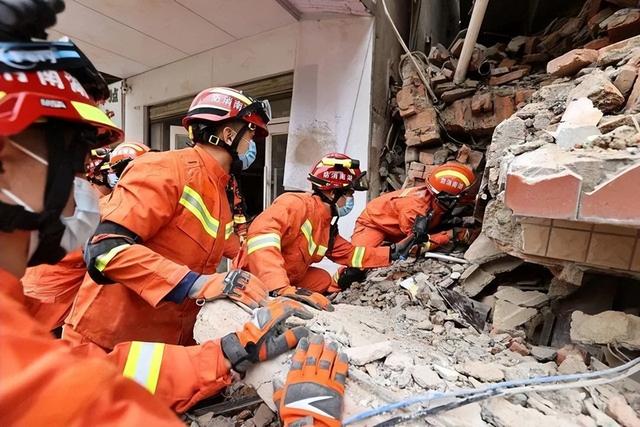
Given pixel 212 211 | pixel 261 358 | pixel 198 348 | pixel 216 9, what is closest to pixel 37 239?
pixel 198 348

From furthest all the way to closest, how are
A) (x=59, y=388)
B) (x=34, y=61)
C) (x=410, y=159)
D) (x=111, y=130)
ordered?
(x=410, y=159)
(x=111, y=130)
(x=34, y=61)
(x=59, y=388)

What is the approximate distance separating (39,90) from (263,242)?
1.77 meters

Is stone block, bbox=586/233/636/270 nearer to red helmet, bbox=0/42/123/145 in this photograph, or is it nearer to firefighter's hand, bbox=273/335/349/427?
firefighter's hand, bbox=273/335/349/427

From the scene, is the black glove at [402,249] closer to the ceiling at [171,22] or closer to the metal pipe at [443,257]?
the metal pipe at [443,257]

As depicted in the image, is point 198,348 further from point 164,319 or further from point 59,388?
point 59,388

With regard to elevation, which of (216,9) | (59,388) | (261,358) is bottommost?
(261,358)

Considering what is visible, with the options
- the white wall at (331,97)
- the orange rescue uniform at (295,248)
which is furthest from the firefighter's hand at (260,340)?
the white wall at (331,97)

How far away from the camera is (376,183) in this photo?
4.67 meters

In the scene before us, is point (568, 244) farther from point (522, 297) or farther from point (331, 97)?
point (331, 97)

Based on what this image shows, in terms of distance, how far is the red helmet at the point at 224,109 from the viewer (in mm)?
2035

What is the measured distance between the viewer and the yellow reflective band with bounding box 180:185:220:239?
71.8 inches

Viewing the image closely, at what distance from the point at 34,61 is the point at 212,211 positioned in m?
1.20

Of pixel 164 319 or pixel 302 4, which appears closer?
pixel 164 319

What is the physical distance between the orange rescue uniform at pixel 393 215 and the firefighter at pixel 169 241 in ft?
7.34
